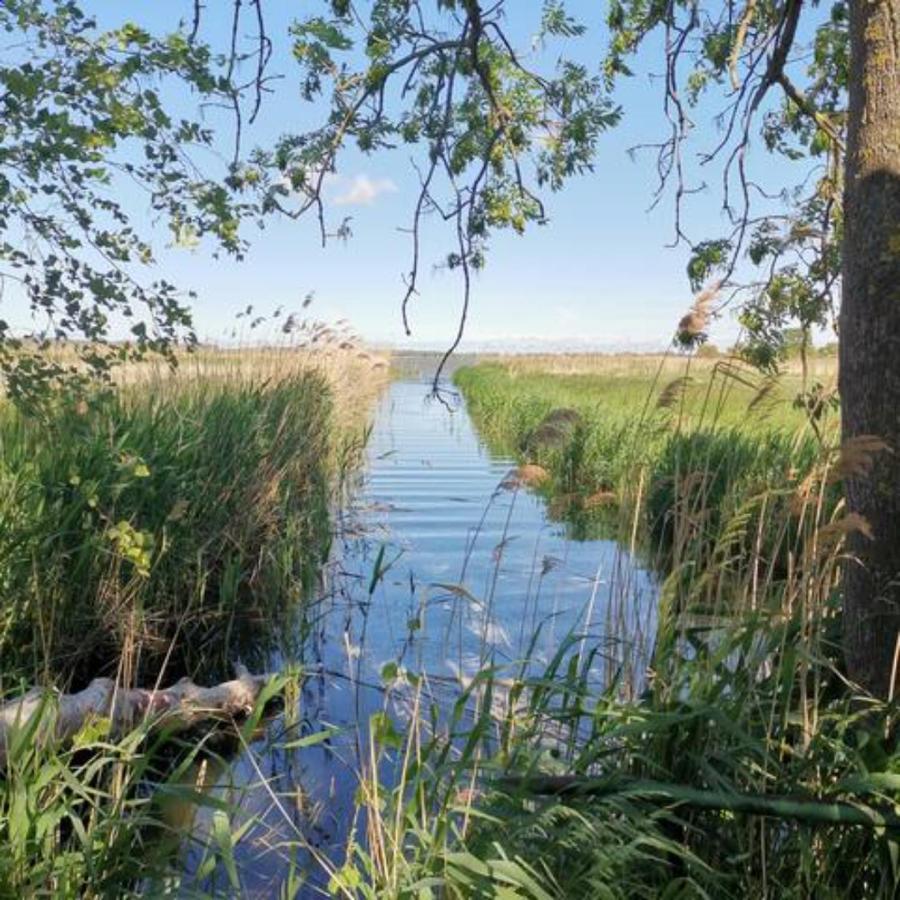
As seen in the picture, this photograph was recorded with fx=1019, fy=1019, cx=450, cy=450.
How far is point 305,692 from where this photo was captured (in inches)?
236

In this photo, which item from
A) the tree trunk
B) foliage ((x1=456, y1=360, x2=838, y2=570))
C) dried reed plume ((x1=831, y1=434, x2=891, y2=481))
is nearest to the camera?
dried reed plume ((x1=831, y1=434, x2=891, y2=481))

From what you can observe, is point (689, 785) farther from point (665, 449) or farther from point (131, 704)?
point (665, 449)

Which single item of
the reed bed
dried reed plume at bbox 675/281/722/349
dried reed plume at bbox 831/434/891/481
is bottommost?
the reed bed

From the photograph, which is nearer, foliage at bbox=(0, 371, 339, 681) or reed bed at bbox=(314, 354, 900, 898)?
reed bed at bbox=(314, 354, 900, 898)

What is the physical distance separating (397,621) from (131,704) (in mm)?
2991

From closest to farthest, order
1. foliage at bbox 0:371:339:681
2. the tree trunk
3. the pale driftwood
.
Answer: the tree trunk, the pale driftwood, foliage at bbox 0:371:339:681

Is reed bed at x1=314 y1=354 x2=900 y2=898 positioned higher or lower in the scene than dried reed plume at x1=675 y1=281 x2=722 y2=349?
lower

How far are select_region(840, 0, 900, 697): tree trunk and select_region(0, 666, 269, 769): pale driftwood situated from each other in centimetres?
234

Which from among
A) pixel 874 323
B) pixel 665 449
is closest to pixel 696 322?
pixel 874 323

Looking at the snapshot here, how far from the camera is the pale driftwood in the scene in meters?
3.96

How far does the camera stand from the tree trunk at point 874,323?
9.51ft

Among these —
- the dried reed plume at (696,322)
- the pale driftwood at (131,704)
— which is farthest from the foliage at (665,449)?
the pale driftwood at (131,704)

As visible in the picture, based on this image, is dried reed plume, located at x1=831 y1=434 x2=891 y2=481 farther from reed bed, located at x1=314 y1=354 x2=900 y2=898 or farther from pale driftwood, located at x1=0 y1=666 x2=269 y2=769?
pale driftwood, located at x1=0 y1=666 x2=269 y2=769

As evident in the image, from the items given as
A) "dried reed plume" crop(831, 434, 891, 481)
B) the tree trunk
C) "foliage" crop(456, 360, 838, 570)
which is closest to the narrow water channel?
"foliage" crop(456, 360, 838, 570)
